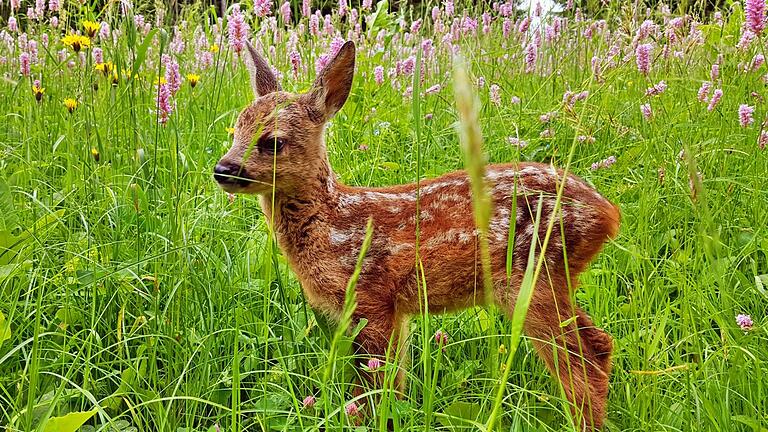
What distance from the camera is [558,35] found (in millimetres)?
5484

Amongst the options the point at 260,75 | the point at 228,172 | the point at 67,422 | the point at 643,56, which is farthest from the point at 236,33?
the point at 67,422

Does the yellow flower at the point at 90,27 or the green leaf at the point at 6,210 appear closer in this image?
the green leaf at the point at 6,210

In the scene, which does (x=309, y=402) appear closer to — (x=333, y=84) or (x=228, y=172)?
(x=228, y=172)

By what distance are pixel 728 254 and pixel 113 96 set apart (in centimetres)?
227

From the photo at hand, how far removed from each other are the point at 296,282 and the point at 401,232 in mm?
582

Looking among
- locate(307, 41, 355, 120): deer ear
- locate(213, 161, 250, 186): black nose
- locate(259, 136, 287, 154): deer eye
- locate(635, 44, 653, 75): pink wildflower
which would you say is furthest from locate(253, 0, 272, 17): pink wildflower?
locate(635, 44, 653, 75): pink wildflower

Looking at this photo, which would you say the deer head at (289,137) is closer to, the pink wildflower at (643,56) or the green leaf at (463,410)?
the green leaf at (463,410)

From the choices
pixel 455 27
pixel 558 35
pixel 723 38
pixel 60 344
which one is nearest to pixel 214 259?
pixel 60 344

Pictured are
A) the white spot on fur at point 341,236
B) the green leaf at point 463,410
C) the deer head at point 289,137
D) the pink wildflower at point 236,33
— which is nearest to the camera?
the green leaf at point 463,410

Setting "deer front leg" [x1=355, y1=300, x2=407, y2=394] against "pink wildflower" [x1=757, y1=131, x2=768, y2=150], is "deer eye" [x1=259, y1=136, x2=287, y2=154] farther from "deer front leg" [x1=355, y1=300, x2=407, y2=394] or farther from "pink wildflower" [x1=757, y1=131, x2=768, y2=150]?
"pink wildflower" [x1=757, y1=131, x2=768, y2=150]

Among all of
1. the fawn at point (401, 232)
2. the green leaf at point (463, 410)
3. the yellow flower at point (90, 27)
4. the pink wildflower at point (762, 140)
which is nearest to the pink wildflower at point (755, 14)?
the pink wildflower at point (762, 140)

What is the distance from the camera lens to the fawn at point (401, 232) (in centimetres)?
252

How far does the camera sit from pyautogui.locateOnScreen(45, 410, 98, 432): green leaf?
1.69 m

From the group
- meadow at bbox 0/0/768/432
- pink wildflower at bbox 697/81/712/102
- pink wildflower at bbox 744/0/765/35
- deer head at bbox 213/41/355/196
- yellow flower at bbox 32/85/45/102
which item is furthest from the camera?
yellow flower at bbox 32/85/45/102
